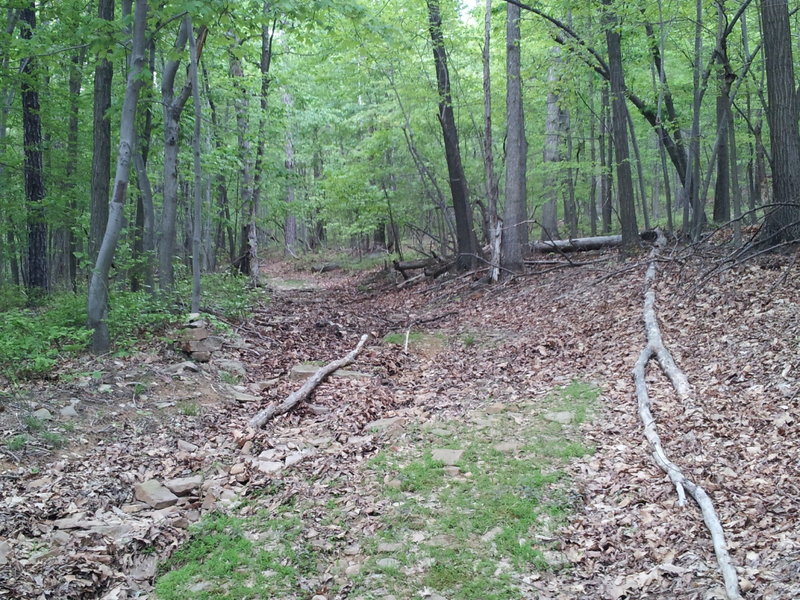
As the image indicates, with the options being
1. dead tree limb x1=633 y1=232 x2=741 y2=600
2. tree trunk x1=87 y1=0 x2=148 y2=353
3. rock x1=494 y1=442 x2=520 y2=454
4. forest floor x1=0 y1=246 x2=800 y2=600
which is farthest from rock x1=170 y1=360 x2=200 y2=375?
dead tree limb x1=633 y1=232 x2=741 y2=600

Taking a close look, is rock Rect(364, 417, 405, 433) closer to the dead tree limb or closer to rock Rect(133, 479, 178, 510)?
rock Rect(133, 479, 178, 510)

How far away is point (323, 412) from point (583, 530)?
3.54 metres

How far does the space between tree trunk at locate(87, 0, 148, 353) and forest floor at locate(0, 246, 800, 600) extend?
0.82 m

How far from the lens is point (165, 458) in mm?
5387

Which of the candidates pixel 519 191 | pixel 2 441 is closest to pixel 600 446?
pixel 2 441

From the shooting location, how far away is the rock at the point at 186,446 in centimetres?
562

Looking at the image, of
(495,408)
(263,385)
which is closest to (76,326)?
(263,385)

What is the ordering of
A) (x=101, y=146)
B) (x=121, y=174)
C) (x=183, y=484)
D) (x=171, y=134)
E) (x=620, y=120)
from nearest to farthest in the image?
(x=183, y=484)
(x=121, y=174)
(x=101, y=146)
(x=171, y=134)
(x=620, y=120)

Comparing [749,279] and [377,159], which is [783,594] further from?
[377,159]

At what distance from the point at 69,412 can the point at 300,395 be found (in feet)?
8.13

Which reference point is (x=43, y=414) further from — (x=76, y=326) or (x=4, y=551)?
(x=76, y=326)

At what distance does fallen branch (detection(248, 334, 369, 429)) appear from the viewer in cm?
639

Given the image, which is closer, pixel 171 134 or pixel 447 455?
pixel 447 455

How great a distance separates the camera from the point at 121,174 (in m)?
6.92
